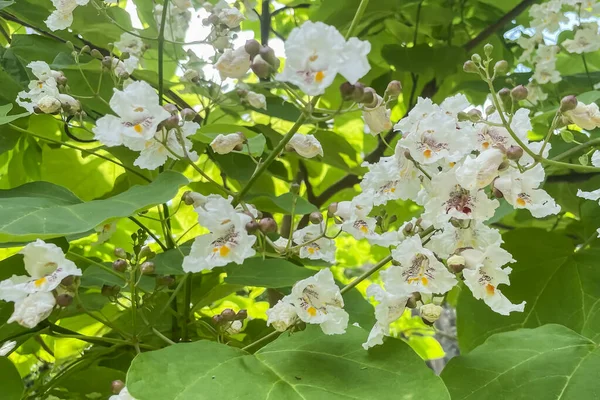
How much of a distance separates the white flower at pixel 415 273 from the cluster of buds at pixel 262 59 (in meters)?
0.22

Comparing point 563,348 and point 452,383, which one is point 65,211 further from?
point 563,348

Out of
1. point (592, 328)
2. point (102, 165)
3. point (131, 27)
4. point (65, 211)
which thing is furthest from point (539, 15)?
point (65, 211)

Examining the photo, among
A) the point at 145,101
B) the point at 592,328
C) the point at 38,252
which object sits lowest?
the point at 592,328

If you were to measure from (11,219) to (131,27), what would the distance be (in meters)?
0.62

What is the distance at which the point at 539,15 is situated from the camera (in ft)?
4.12

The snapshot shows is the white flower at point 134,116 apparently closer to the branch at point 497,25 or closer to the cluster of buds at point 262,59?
the cluster of buds at point 262,59

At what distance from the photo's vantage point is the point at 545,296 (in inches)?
33.5

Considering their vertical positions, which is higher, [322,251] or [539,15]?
[539,15]

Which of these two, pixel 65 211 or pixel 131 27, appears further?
pixel 131 27

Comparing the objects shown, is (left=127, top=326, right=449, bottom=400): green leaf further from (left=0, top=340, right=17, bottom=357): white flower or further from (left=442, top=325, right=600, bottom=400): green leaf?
(left=0, top=340, right=17, bottom=357): white flower

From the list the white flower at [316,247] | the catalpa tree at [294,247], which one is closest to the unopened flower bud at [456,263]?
the catalpa tree at [294,247]

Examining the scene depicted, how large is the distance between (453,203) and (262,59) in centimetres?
24

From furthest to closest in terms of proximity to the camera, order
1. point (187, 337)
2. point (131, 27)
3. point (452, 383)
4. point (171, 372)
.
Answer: point (131, 27) → point (187, 337) → point (452, 383) → point (171, 372)

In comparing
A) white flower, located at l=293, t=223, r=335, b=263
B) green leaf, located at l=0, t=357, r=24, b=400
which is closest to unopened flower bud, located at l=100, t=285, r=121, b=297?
green leaf, located at l=0, t=357, r=24, b=400
